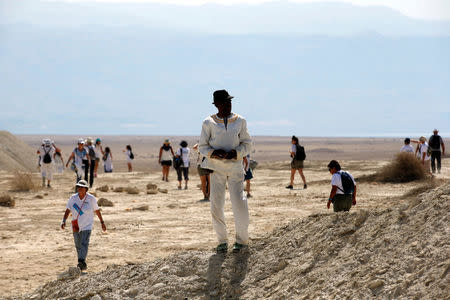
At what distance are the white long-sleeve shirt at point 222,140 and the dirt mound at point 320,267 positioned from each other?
1080mm

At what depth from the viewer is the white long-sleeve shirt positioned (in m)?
7.20

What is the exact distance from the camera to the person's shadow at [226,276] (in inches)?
270

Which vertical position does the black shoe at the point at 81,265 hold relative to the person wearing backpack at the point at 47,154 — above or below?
below

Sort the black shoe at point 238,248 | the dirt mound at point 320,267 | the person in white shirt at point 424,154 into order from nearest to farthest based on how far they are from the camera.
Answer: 1. the dirt mound at point 320,267
2. the black shoe at point 238,248
3. the person in white shirt at point 424,154

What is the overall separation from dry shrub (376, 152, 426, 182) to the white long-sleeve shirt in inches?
603

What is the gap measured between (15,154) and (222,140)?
3174 cm

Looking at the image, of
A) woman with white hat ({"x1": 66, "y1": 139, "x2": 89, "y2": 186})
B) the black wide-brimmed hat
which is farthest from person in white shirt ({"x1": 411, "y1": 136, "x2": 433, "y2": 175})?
the black wide-brimmed hat

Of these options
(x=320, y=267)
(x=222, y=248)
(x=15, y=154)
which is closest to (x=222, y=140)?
(x=222, y=248)

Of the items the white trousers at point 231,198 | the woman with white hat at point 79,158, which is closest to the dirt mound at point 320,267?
the white trousers at point 231,198

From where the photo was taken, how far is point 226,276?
709 cm

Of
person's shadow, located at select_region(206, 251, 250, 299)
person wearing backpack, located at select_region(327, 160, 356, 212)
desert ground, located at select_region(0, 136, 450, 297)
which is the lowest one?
desert ground, located at select_region(0, 136, 450, 297)

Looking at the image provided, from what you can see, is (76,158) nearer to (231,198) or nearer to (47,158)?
(47,158)

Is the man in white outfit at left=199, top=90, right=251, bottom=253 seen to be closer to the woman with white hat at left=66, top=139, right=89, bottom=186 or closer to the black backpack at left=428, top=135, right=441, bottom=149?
the woman with white hat at left=66, top=139, right=89, bottom=186

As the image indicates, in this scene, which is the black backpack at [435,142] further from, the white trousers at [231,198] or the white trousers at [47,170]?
the white trousers at [231,198]
